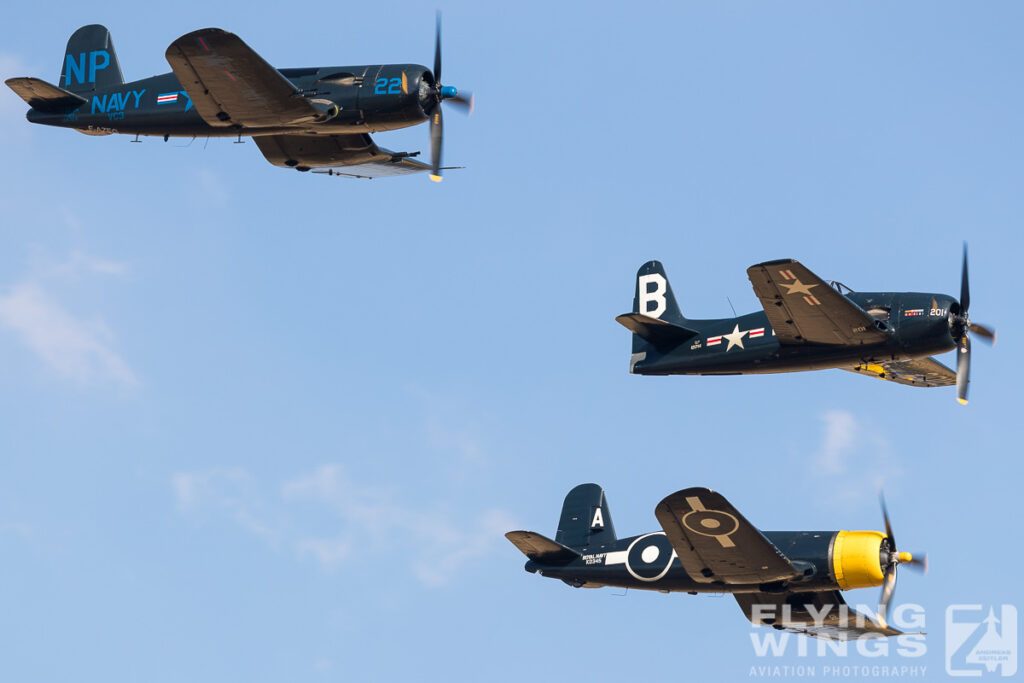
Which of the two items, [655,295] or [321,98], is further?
[655,295]

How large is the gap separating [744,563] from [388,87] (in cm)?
1396

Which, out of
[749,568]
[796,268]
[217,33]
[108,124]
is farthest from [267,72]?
[749,568]

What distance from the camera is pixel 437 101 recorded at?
134 feet

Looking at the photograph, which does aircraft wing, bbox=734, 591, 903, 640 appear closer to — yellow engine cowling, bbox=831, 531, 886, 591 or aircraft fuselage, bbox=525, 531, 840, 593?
aircraft fuselage, bbox=525, 531, 840, 593

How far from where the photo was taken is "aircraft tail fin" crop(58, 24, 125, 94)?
43.8 metres

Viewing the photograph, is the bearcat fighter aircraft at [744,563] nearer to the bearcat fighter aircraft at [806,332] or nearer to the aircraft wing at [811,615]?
the aircraft wing at [811,615]

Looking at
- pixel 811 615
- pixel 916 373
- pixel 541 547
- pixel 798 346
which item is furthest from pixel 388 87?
pixel 916 373

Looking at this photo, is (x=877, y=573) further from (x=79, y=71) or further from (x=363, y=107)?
(x=79, y=71)

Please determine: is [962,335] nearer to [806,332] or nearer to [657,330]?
[806,332]

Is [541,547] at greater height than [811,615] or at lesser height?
greater

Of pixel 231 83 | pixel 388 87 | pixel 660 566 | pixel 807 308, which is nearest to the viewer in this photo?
pixel 231 83

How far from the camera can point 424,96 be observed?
133ft

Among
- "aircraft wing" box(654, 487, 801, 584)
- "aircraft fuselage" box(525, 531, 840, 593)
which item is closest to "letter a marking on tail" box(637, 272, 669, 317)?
"aircraft fuselage" box(525, 531, 840, 593)

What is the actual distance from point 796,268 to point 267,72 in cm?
1354
